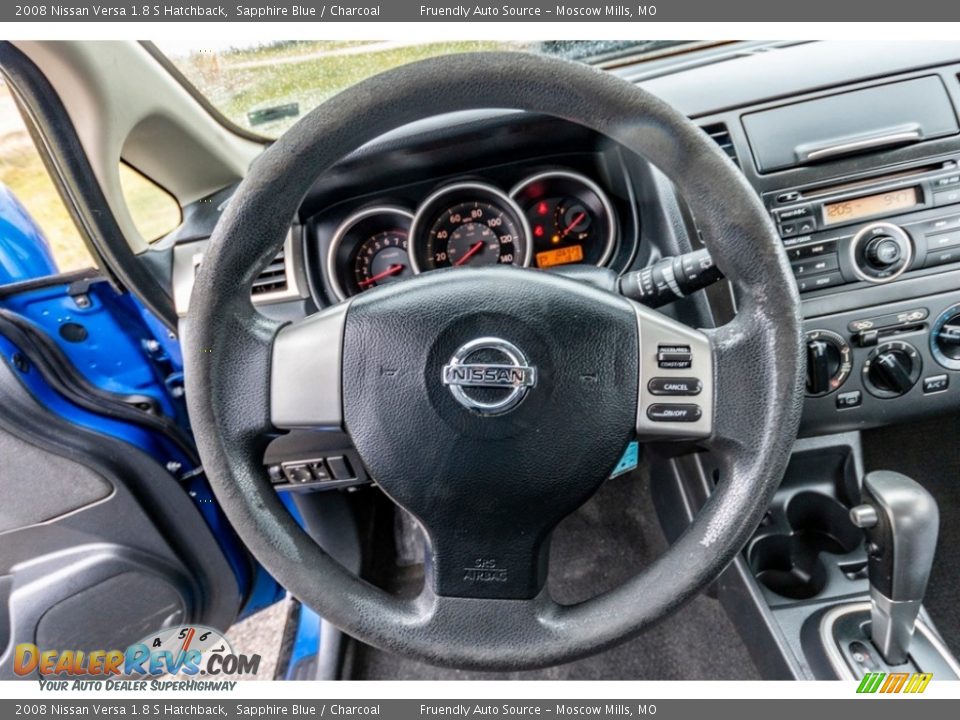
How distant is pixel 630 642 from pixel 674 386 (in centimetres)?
87

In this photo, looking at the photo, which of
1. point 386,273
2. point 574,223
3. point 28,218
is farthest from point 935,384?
point 28,218

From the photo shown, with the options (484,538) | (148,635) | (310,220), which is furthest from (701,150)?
(148,635)

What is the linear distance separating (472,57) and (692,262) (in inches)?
14.5

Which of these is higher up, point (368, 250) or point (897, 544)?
point (368, 250)

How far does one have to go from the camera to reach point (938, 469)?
1.51 m

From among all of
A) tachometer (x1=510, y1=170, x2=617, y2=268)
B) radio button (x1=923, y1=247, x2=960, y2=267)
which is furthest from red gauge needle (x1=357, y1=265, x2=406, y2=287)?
radio button (x1=923, y1=247, x2=960, y2=267)

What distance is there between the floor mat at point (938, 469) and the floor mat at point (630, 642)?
0.46m

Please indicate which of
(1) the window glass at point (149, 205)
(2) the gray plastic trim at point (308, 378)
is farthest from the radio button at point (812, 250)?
(1) the window glass at point (149, 205)

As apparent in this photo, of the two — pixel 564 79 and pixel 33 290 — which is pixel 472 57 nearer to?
pixel 564 79

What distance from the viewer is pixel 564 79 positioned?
668mm

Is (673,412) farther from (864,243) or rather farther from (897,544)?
(864,243)

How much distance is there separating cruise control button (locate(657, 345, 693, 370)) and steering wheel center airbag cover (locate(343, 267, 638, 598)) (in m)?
0.03
